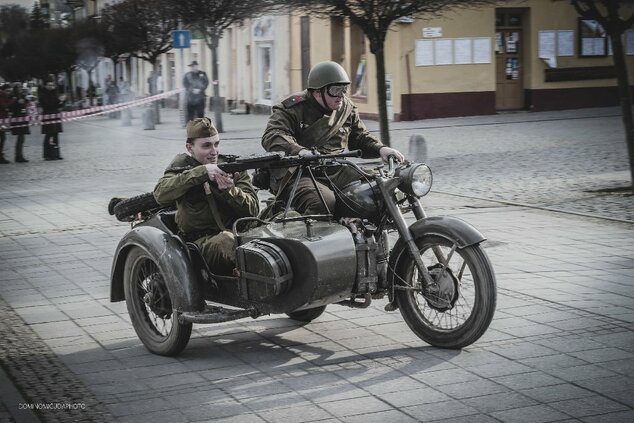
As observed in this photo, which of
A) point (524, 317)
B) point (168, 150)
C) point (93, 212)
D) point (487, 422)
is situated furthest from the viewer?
point (168, 150)

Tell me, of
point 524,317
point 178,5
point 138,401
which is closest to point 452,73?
point 178,5

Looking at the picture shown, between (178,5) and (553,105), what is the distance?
441 inches

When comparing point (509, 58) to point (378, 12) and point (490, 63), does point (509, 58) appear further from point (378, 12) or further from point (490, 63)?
point (378, 12)

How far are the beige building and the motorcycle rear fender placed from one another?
22.3m

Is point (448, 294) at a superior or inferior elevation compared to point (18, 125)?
inferior

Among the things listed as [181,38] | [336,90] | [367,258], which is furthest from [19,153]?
[367,258]

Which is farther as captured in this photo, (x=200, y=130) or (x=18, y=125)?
(x=18, y=125)

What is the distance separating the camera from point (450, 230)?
18.7 ft

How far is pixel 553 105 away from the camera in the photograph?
3067 cm

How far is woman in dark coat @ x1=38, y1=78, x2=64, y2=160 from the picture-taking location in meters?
21.8

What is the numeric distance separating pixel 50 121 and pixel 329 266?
17.7 metres

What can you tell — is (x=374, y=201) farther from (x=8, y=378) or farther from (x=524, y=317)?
(x=8, y=378)

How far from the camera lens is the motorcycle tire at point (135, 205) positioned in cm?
643

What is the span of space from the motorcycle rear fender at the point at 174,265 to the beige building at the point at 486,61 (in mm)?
22299
